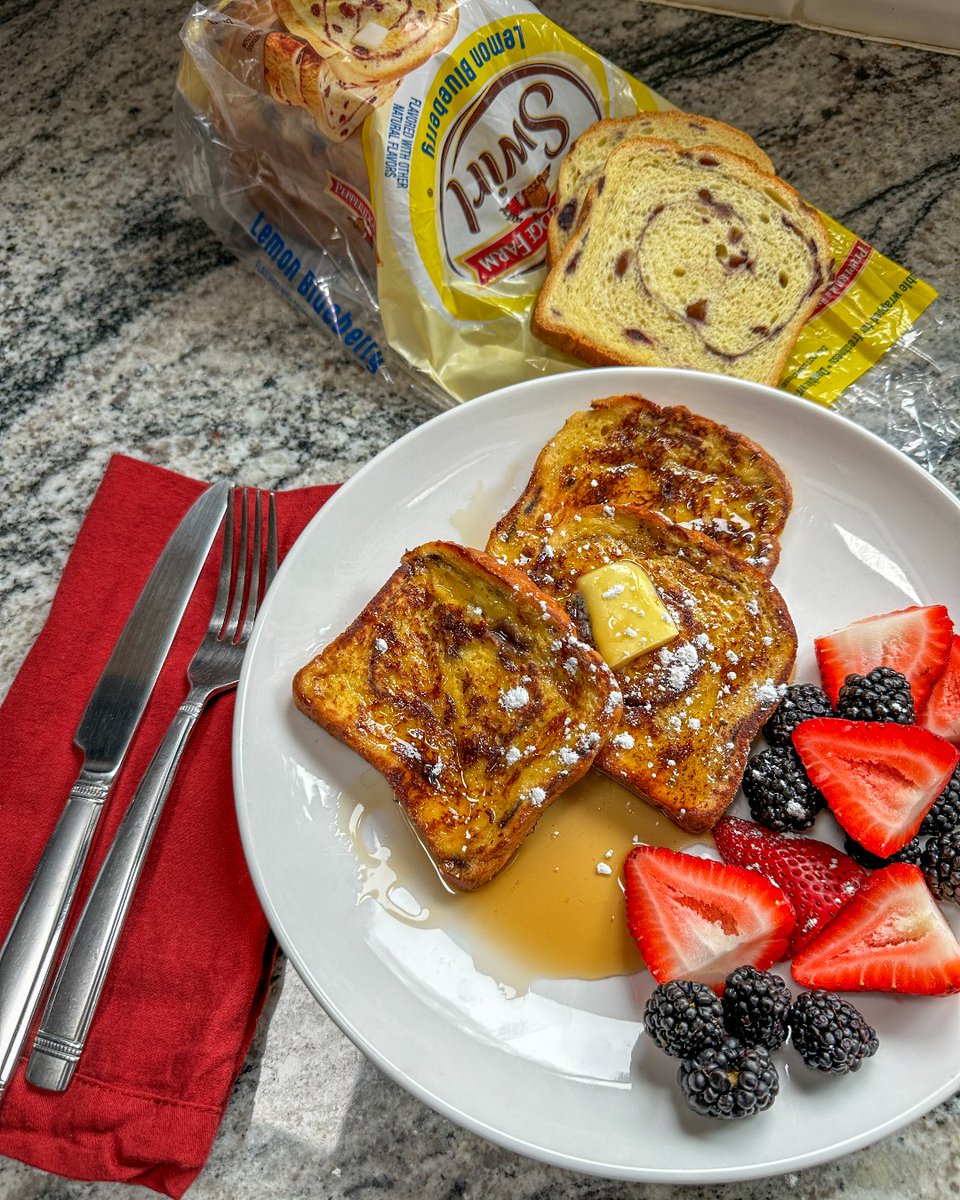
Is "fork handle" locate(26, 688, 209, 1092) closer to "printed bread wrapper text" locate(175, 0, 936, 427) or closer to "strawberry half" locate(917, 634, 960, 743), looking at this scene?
"printed bread wrapper text" locate(175, 0, 936, 427)

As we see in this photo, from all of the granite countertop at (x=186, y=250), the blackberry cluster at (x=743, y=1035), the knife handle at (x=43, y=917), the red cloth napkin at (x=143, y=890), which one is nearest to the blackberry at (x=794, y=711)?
the blackberry cluster at (x=743, y=1035)

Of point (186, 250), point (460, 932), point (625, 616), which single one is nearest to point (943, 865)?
point (625, 616)

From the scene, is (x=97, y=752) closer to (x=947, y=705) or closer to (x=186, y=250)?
(x=186, y=250)

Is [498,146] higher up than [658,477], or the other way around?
[498,146]

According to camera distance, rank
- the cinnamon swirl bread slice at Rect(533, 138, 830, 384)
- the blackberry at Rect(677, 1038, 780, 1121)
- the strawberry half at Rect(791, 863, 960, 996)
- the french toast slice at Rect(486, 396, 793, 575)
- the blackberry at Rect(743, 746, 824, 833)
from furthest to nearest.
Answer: the cinnamon swirl bread slice at Rect(533, 138, 830, 384) < the french toast slice at Rect(486, 396, 793, 575) < the blackberry at Rect(743, 746, 824, 833) < the strawberry half at Rect(791, 863, 960, 996) < the blackberry at Rect(677, 1038, 780, 1121)

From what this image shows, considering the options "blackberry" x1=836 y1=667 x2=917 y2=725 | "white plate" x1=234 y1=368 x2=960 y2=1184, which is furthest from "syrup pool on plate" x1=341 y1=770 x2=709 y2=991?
"blackberry" x1=836 y1=667 x2=917 y2=725

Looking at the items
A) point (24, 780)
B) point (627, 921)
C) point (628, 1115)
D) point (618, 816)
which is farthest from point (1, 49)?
point (628, 1115)
